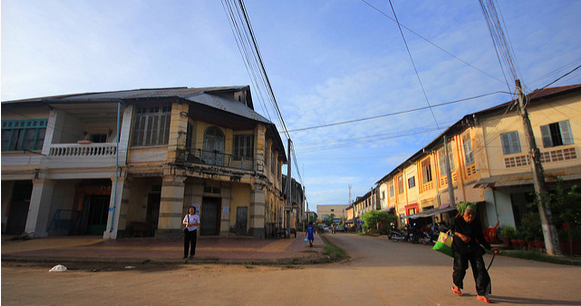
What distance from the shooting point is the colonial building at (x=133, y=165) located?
15.3 metres

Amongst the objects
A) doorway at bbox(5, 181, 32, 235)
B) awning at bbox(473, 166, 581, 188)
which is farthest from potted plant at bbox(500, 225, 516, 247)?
doorway at bbox(5, 181, 32, 235)

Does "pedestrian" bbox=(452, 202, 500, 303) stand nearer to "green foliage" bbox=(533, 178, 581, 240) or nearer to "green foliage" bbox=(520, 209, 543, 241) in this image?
"green foliage" bbox=(533, 178, 581, 240)

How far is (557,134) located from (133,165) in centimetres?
2120

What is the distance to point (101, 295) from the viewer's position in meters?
4.73

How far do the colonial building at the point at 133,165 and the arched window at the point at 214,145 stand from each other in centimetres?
6

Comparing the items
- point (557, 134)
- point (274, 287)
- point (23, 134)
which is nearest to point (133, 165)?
point (23, 134)

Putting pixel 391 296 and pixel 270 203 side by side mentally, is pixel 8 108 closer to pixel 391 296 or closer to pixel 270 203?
pixel 270 203

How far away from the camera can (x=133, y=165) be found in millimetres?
15406

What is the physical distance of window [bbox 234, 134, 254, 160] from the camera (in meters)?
18.3

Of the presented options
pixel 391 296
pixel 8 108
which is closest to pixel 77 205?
pixel 8 108

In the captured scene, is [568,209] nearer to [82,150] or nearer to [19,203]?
[82,150]

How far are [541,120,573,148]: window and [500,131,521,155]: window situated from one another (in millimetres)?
1097

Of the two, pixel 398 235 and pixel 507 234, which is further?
pixel 398 235

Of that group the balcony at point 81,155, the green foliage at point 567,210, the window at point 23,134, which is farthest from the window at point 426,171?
the window at point 23,134
